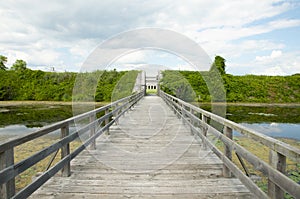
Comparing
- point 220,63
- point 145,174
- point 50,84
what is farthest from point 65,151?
point 220,63

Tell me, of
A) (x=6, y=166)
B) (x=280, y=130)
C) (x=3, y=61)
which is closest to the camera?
(x=6, y=166)

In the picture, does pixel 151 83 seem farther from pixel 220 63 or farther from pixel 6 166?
pixel 6 166

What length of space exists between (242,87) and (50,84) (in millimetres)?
23093

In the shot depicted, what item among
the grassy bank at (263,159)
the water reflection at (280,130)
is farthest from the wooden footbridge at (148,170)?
the water reflection at (280,130)

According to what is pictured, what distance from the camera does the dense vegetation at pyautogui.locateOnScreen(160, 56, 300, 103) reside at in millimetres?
28766

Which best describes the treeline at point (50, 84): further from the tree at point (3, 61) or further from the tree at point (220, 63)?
the tree at point (220, 63)

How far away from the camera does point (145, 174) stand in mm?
3094

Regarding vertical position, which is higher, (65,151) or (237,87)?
(237,87)

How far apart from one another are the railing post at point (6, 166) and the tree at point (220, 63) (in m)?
31.3

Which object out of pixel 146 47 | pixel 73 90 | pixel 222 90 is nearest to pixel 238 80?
pixel 222 90

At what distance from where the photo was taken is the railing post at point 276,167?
174 cm

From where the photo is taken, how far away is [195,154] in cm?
404

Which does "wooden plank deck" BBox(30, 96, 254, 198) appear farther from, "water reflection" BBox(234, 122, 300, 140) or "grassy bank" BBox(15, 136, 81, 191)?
"water reflection" BBox(234, 122, 300, 140)

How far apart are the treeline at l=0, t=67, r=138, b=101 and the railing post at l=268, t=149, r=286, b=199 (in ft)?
84.6
